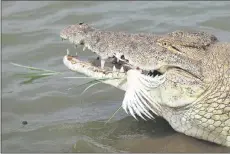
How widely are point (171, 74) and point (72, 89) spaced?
1.62 meters

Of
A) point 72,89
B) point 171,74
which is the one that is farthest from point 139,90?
point 72,89

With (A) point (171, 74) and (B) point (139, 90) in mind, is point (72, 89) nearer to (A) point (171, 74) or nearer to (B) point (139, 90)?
(B) point (139, 90)

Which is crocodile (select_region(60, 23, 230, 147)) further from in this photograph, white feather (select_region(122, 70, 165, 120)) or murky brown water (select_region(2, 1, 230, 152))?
murky brown water (select_region(2, 1, 230, 152))

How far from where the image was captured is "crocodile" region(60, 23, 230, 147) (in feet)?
13.0

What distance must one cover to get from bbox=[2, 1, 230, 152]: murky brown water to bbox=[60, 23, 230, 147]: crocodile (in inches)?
8.6

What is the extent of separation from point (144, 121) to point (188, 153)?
2.28 feet

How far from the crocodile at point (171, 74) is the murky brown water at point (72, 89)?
0.72 feet

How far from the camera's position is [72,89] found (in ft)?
17.4

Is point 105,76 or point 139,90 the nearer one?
point 139,90

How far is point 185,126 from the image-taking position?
13.4 ft

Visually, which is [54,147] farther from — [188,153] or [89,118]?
[188,153]

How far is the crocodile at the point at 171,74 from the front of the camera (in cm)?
395

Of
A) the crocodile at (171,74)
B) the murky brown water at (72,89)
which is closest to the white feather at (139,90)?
the crocodile at (171,74)

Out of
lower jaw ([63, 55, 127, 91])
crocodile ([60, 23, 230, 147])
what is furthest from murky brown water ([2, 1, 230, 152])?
lower jaw ([63, 55, 127, 91])
